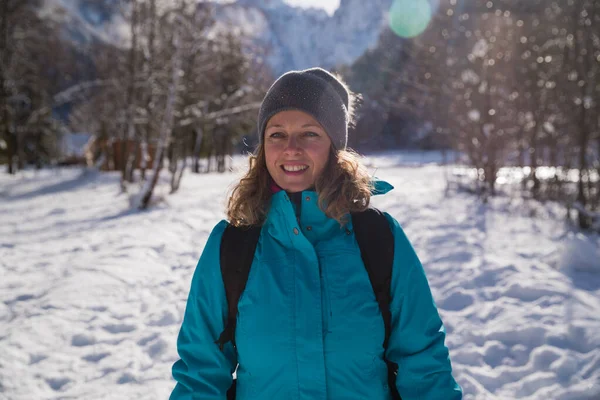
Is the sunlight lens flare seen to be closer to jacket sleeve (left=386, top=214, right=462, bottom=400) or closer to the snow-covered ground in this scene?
the snow-covered ground

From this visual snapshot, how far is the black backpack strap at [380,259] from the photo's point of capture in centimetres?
147

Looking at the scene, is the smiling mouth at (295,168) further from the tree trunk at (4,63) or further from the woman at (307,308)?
the tree trunk at (4,63)

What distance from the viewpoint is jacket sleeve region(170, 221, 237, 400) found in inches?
58.1

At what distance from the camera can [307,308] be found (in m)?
1.39

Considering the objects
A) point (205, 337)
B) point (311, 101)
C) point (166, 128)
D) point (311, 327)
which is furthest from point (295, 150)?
point (166, 128)

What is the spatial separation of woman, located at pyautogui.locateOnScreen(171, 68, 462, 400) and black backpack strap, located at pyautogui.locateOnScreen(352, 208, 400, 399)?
22mm

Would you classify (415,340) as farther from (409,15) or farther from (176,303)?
(409,15)

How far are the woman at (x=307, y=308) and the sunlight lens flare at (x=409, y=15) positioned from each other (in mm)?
25746

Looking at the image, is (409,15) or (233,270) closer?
(233,270)

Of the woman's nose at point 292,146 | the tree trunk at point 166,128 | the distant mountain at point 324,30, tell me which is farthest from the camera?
the distant mountain at point 324,30

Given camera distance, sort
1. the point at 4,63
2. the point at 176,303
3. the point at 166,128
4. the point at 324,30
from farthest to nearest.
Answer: the point at 324,30 → the point at 4,63 → the point at 166,128 → the point at 176,303

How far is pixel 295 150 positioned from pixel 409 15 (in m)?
33.4

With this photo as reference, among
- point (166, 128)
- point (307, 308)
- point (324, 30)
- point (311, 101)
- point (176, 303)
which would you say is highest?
point (324, 30)

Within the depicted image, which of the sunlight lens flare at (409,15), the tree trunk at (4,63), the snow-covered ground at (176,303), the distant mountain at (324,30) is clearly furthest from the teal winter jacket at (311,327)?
the distant mountain at (324,30)
